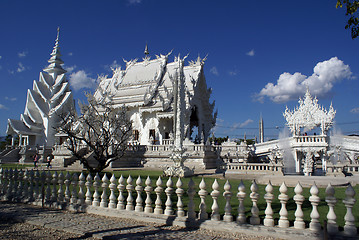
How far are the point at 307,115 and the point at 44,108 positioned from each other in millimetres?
35694

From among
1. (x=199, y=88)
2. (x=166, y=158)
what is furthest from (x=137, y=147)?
(x=199, y=88)

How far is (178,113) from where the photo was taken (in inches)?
600

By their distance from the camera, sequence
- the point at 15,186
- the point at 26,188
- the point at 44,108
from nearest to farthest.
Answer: the point at 26,188 → the point at 15,186 → the point at 44,108

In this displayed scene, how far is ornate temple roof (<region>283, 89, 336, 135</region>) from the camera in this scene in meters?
26.4

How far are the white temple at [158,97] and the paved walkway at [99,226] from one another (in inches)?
782

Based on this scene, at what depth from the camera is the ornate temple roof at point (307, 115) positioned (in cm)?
2642

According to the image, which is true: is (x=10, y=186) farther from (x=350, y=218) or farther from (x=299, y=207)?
(x=350, y=218)

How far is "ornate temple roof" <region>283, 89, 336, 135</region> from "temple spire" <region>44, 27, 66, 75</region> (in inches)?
1371

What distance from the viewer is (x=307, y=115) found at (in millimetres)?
27469

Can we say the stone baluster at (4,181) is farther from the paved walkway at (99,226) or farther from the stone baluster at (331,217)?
the stone baluster at (331,217)

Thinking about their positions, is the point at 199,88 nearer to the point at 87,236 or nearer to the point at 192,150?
the point at 192,150

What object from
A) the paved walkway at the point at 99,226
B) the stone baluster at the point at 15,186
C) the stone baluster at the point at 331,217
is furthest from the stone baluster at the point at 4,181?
the stone baluster at the point at 331,217

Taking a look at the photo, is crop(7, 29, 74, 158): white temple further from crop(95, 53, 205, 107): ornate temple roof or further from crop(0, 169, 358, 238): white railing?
crop(0, 169, 358, 238): white railing

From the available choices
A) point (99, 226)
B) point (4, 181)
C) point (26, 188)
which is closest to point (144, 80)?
point (4, 181)
